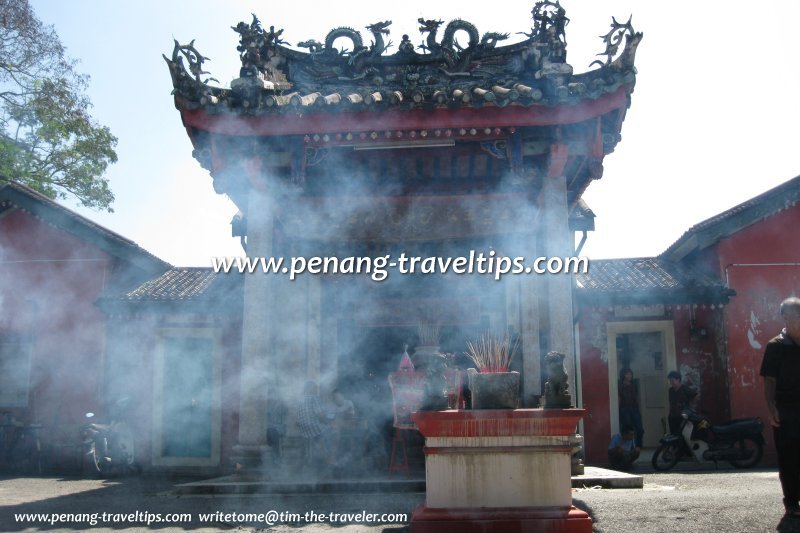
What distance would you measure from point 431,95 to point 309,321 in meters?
4.11

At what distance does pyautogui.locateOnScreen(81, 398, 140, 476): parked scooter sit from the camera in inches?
481

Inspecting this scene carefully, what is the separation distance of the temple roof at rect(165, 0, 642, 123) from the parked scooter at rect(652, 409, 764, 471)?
619 cm

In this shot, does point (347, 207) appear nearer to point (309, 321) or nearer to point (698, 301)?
point (309, 321)

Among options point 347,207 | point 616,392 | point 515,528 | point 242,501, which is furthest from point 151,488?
point 616,392

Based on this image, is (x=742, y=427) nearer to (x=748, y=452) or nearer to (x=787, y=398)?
(x=748, y=452)

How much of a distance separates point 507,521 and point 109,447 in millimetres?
9636

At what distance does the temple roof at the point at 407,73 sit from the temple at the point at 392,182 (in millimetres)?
22

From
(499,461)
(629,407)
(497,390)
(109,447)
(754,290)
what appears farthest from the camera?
(754,290)

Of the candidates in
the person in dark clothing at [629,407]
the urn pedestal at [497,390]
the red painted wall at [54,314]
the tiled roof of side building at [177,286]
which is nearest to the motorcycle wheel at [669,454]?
the person in dark clothing at [629,407]

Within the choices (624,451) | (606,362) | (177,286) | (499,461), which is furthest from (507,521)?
(177,286)

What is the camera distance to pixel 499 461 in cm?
512

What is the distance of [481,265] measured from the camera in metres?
10.7

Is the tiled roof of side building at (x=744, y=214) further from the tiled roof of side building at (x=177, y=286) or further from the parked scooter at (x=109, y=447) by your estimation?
the parked scooter at (x=109, y=447)

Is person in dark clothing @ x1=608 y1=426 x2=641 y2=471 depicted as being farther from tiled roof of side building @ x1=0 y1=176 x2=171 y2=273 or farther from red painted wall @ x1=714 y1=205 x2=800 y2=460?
tiled roof of side building @ x1=0 y1=176 x2=171 y2=273
